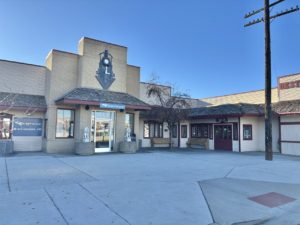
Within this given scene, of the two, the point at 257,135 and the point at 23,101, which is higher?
the point at 23,101

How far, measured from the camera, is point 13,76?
17500 millimetres

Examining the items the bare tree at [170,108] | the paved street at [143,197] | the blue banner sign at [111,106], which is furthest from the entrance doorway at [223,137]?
the paved street at [143,197]

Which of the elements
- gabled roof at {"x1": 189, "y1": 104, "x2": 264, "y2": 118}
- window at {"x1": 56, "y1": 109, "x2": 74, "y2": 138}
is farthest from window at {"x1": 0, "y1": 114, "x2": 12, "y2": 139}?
gabled roof at {"x1": 189, "y1": 104, "x2": 264, "y2": 118}

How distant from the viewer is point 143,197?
6445 mm

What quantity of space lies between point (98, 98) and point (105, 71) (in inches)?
114

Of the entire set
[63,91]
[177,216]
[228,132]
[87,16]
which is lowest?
[177,216]

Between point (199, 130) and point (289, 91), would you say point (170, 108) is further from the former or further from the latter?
point (289, 91)

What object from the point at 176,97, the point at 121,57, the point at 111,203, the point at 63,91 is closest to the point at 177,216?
the point at 111,203

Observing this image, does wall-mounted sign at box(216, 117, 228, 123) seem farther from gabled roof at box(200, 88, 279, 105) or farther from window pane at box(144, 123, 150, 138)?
window pane at box(144, 123, 150, 138)

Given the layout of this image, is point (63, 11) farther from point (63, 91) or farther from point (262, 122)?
point (262, 122)

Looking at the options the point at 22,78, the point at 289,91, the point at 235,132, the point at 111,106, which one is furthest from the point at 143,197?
the point at 289,91

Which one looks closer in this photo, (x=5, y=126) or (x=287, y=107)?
(x=5, y=126)

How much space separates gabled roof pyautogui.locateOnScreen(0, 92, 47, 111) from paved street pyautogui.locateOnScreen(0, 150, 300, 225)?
718 cm

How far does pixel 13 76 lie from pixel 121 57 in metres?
8.05
